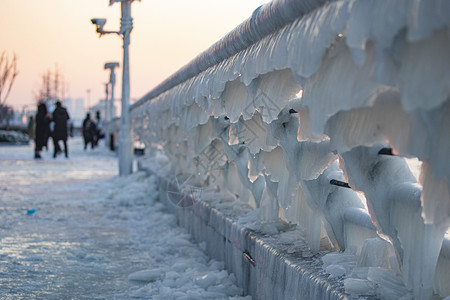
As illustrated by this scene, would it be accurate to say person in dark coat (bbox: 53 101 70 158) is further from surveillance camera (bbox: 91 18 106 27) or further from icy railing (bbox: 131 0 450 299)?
icy railing (bbox: 131 0 450 299)

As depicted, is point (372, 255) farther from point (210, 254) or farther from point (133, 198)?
point (133, 198)

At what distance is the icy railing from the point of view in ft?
4.62

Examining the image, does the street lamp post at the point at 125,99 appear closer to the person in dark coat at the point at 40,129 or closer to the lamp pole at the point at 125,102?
the lamp pole at the point at 125,102

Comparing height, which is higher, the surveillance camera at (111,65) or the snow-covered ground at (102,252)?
the surveillance camera at (111,65)

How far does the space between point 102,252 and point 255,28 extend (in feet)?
7.84

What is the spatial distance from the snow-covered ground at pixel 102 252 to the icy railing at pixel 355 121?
0.67 metres

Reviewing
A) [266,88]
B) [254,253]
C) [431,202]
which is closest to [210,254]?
[254,253]

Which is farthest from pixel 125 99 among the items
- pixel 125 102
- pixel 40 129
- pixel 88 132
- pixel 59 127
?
pixel 88 132

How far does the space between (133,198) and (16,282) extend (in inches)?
145

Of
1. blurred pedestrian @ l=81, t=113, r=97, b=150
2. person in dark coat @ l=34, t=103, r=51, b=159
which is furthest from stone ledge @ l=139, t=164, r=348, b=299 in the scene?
blurred pedestrian @ l=81, t=113, r=97, b=150

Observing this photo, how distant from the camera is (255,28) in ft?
8.78

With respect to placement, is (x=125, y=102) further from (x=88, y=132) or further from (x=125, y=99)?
(x=88, y=132)

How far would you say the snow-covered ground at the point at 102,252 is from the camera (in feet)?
10.9

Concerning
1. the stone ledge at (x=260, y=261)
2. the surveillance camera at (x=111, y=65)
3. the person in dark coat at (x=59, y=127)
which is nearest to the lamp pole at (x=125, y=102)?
the stone ledge at (x=260, y=261)
